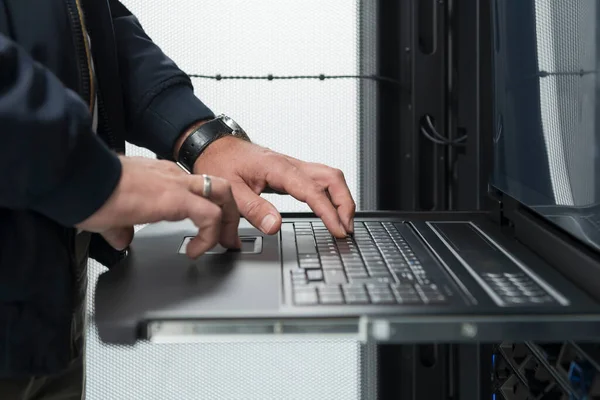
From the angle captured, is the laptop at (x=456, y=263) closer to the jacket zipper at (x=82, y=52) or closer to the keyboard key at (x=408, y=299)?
the keyboard key at (x=408, y=299)

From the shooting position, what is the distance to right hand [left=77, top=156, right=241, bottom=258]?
2.49ft

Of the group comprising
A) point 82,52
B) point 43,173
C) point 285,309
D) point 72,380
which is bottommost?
point 72,380

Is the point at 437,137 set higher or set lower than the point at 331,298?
higher

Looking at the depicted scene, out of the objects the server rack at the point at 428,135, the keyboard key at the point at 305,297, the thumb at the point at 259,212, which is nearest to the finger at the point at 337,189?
the thumb at the point at 259,212

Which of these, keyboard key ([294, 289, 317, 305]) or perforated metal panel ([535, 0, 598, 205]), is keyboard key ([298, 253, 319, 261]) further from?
perforated metal panel ([535, 0, 598, 205])

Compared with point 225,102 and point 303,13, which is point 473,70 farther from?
point 225,102

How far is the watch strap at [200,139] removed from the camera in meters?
1.17

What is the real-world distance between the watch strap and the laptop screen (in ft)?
1.33

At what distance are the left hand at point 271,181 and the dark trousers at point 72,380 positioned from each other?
0.22 m

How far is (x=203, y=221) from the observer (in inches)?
32.2

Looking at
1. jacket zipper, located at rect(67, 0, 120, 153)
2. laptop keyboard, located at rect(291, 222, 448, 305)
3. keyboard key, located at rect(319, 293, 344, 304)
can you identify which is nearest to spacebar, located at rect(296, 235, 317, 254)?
laptop keyboard, located at rect(291, 222, 448, 305)

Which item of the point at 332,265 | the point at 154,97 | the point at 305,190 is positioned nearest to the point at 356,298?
the point at 332,265

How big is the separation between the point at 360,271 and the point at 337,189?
29cm

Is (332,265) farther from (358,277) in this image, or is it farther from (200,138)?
(200,138)
